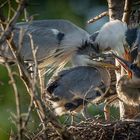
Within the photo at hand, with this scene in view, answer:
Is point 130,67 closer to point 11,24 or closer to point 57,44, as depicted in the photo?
point 57,44

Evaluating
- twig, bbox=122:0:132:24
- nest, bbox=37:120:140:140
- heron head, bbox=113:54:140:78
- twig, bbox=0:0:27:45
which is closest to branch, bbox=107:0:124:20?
twig, bbox=122:0:132:24

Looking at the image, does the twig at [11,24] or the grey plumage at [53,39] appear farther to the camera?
the grey plumage at [53,39]

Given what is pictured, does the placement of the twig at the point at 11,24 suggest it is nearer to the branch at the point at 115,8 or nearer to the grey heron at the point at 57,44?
the grey heron at the point at 57,44

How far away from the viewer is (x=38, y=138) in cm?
408

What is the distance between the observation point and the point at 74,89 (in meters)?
4.87

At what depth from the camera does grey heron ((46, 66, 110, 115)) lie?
4746mm

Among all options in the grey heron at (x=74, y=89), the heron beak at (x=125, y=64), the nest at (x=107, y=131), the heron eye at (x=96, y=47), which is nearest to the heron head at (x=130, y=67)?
the heron beak at (x=125, y=64)

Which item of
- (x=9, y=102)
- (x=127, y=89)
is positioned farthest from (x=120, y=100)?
(x=9, y=102)

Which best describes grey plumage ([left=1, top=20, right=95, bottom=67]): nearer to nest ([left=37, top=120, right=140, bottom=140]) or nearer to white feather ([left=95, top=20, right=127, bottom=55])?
white feather ([left=95, top=20, right=127, bottom=55])

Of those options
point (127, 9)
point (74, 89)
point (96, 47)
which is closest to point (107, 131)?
point (74, 89)

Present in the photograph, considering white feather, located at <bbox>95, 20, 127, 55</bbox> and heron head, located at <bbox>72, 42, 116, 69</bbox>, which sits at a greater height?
white feather, located at <bbox>95, 20, 127, 55</bbox>

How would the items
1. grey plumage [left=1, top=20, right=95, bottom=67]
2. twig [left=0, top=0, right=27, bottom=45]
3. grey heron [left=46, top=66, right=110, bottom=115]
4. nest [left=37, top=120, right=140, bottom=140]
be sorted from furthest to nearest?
grey plumage [left=1, top=20, right=95, bottom=67] → grey heron [left=46, top=66, right=110, bottom=115] → nest [left=37, top=120, right=140, bottom=140] → twig [left=0, top=0, right=27, bottom=45]

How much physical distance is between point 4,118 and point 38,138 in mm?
2502

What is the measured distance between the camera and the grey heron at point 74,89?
4.75 m
